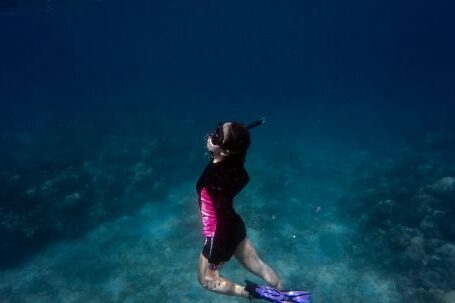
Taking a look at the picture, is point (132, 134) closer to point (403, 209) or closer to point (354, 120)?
point (403, 209)

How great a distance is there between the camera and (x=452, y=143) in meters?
25.6

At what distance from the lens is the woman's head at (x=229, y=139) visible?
420cm

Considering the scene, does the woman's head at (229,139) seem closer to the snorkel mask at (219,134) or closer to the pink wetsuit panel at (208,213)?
the snorkel mask at (219,134)

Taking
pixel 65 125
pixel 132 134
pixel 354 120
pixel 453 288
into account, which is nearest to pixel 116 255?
pixel 453 288

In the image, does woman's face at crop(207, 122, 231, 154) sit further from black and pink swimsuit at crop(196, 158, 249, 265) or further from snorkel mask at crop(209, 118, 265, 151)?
Result: black and pink swimsuit at crop(196, 158, 249, 265)

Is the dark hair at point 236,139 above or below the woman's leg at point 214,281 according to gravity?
above

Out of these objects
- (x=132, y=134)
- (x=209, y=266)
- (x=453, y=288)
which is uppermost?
(x=209, y=266)

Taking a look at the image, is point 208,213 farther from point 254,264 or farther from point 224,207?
point 254,264

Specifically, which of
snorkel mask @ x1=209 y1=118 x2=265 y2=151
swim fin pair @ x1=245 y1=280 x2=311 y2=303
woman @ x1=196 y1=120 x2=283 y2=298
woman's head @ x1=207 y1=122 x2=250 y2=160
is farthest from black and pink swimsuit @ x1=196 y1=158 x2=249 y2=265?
swim fin pair @ x1=245 y1=280 x2=311 y2=303

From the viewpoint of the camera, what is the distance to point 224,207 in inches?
182

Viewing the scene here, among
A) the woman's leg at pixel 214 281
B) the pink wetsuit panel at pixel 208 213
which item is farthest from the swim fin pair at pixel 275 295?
the pink wetsuit panel at pixel 208 213

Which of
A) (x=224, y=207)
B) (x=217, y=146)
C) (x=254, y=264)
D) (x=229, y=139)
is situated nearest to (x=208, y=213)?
(x=224, y=207)

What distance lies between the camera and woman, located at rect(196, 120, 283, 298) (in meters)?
4.27

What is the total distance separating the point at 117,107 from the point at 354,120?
21.4 meters
